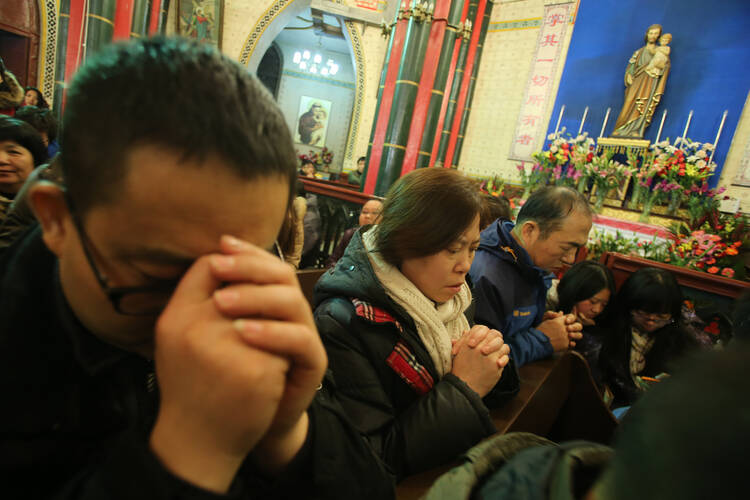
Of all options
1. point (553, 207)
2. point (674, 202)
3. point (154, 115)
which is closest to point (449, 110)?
point (674, 202)

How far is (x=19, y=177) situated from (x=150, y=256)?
2.13 metres

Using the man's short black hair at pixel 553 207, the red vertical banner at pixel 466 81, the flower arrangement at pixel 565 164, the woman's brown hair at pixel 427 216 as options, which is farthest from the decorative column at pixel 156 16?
the woman's brown hair at pixel 427 216

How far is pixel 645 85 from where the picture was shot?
24.6ft

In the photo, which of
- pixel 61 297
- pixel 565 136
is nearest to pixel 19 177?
pixel 61 297

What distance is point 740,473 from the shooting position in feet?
0.64

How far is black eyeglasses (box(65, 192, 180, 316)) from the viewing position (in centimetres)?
48

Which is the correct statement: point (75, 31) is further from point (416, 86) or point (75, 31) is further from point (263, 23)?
point (416, 86)

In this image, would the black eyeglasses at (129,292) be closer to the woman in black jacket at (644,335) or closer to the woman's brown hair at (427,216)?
the woman's brown hair at (427,216)

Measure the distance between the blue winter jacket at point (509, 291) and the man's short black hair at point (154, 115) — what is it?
60.6 inches

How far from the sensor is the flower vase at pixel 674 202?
20.9 feet

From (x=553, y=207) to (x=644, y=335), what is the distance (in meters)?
1.40

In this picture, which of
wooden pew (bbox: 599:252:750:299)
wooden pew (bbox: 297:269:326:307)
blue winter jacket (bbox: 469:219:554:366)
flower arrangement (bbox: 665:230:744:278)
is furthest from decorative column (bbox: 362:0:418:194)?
flower arrangement (bbox: 665:230:744:278)

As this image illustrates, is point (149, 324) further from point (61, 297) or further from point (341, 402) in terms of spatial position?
point (341, 402)

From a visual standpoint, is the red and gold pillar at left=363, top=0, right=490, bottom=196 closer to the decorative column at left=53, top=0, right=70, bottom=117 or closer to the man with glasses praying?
the man with glasses praying
